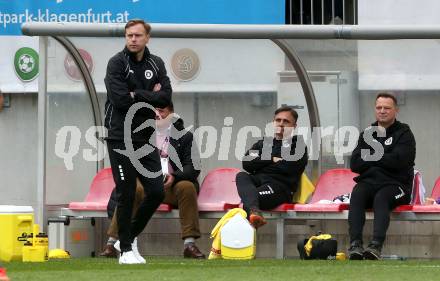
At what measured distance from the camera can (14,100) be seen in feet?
48.2

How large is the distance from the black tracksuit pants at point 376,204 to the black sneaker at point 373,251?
0.04m

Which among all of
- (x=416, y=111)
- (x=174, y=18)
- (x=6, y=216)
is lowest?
(x=6, y=216)

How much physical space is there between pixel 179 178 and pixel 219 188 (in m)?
0.65

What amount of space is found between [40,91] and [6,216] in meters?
1.30

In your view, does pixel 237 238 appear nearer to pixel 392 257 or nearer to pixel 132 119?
pixel 392 257

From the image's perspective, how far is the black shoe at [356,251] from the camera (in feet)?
35.3

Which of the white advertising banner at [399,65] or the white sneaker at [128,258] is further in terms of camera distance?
the white advertising banner at [399,65]

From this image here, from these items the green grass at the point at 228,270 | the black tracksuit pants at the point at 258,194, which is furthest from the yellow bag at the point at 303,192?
the green grass at the point at 228,270

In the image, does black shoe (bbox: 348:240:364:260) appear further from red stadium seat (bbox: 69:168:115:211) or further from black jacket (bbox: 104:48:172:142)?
red stadium seat (bbox: 69:168:115:211)

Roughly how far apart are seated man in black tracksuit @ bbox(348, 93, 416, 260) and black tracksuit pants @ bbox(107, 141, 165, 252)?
5.44 feet

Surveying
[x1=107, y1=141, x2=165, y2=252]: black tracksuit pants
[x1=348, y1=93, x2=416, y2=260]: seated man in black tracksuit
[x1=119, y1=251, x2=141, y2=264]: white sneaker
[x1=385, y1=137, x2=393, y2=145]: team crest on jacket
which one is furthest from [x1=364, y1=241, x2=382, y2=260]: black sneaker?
[x1=119, y1=251, x2=141, y2=264]: white sneaker

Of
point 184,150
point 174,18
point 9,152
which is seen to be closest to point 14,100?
Result: point 9,152

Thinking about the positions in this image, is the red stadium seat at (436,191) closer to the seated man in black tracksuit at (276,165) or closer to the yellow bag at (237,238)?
the seated man in black tracksuit at (276,165)

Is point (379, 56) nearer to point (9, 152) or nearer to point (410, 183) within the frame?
point (410, 183)
